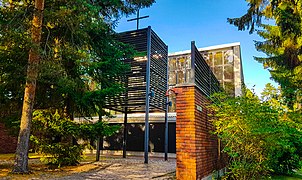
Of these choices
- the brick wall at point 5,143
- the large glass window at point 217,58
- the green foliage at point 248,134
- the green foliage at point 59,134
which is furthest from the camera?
the large glass window at point 217,58

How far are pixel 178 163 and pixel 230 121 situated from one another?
1409 mm

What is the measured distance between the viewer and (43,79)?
7281 millimetres

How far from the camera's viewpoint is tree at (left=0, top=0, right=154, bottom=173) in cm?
663

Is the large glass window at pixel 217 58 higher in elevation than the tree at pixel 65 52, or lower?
higher

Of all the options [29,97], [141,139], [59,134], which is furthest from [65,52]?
[141,139]

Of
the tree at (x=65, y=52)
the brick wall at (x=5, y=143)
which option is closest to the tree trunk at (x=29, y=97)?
the tree at (x=65, y=52)

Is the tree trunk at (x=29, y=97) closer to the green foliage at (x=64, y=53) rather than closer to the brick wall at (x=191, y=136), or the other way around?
the green foliage at (x=64, y=53)

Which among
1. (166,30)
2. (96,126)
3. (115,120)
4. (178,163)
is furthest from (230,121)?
(115,120)

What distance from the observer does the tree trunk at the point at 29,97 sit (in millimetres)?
6562

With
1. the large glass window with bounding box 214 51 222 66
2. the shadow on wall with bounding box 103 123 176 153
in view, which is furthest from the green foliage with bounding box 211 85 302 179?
the large glass window with bounding box 214 51 222 66

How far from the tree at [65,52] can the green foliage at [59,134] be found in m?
0.63

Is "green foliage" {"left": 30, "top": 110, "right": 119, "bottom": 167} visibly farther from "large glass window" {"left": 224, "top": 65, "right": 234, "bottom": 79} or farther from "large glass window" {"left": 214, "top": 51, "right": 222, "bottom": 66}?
"large glass window" {"left": 214, "top": 51, "right": 222, "bottom": 66}

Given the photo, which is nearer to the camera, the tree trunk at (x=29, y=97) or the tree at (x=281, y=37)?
the tree trunk at (x=29, y=97)

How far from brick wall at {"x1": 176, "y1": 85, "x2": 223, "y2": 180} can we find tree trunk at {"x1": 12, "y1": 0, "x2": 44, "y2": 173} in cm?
412
